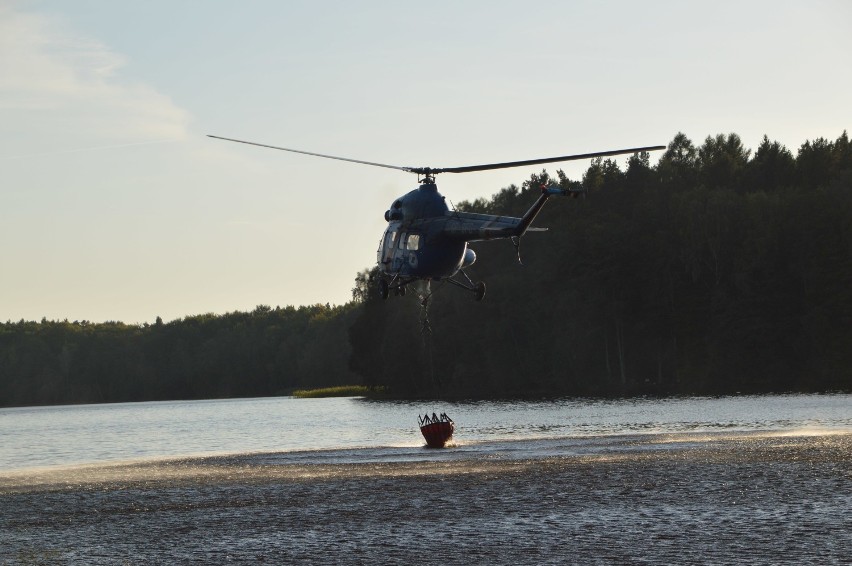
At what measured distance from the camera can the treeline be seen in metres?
127

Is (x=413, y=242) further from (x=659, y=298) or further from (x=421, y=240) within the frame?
(x=659, y=298)

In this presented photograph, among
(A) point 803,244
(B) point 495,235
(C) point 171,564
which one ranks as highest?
(A) point 803,244

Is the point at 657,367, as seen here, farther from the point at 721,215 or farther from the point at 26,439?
the point at 26,439

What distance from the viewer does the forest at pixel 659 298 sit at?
127 meters

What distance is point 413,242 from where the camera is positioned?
50.7m

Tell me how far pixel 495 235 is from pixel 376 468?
12390 mm

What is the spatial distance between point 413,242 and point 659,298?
92.4 meters

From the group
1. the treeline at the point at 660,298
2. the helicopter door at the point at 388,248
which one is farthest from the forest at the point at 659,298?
the helicopter door at the point at 388,248

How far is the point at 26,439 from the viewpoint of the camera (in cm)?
9981

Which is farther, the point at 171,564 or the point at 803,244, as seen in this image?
the point at 803,244

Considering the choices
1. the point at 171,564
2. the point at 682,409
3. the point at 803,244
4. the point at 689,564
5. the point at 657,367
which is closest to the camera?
the point at 689,564

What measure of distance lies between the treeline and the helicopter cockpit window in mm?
64621

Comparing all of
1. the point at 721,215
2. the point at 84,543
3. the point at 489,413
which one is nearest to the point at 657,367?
the point at 721,215

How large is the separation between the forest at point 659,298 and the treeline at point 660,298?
0.17m
